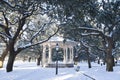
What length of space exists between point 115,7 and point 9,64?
13.1 m

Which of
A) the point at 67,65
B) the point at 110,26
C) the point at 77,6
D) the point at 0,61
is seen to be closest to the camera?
the point at 77,6

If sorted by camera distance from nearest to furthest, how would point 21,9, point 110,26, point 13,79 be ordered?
point 21,9
point 13,79
point 110,26

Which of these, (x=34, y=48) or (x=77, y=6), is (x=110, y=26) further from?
(x=34, y=48)

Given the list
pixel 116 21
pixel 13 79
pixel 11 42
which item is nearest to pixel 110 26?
pixel 116 21

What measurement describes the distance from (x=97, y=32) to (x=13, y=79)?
15.4 metres

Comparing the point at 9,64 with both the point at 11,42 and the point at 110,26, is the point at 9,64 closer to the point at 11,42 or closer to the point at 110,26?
the point at 11,42

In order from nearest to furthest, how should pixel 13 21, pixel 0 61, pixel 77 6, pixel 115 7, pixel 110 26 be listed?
1. pixel 77 6
2. pixel 115 7
3. pixel 110 26
4. pixel 13 21
5. pixel 0 61

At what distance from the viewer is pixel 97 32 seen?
3441 centimetres

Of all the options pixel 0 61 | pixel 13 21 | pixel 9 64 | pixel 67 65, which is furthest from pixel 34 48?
pixel 9 64

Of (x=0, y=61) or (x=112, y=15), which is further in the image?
(x=0, y=61)

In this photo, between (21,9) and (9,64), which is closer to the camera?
(21,9)

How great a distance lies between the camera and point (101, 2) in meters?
30.9

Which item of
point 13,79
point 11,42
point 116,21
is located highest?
point 116,21

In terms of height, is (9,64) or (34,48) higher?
(34,48)
